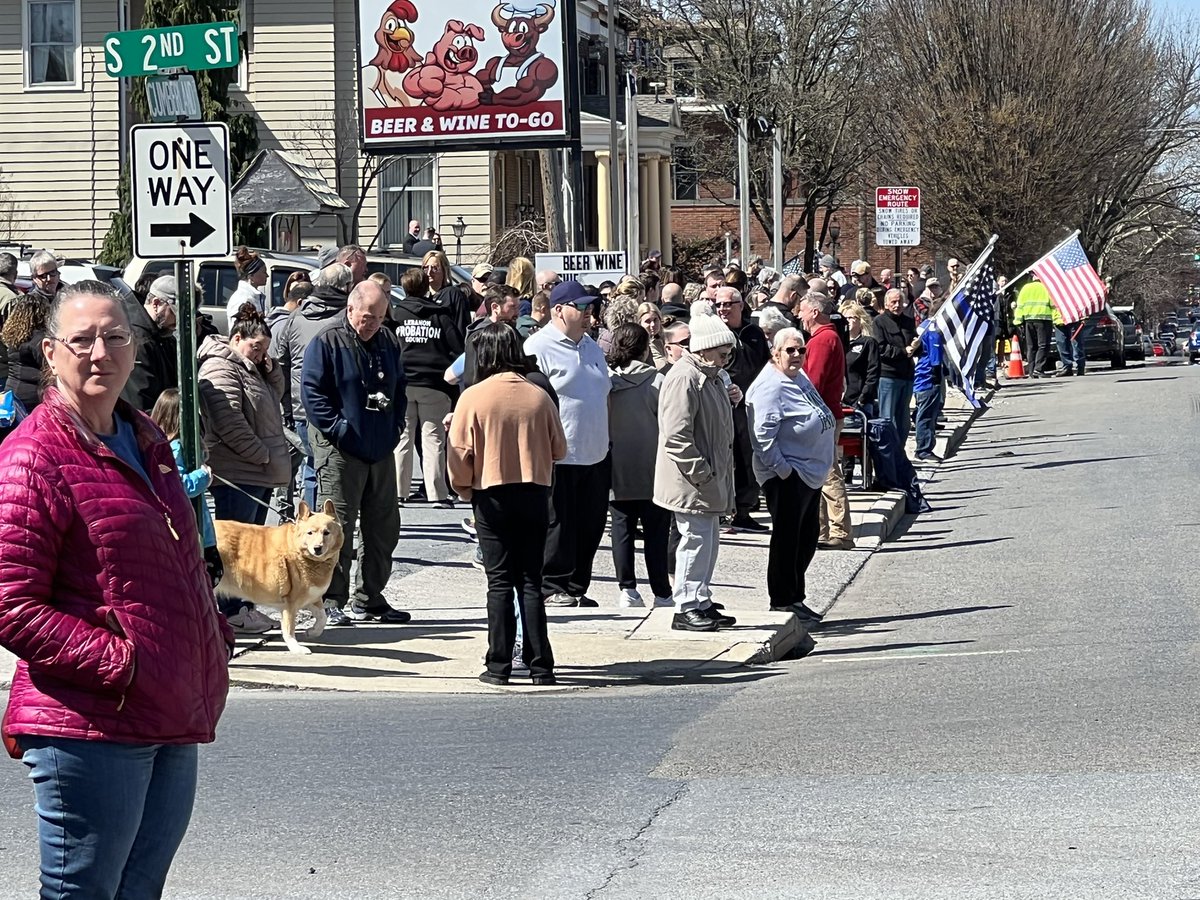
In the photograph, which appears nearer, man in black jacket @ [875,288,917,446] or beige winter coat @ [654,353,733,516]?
beige winter coat @ [654,353,733,516]

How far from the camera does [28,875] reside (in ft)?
21.1

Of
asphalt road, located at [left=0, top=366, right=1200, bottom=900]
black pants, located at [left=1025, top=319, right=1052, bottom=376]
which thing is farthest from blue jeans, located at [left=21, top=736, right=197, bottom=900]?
black pants, located at [left=1025, top=319, right=1052, bottom=376]

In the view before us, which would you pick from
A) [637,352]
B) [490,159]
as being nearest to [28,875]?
[637,352]

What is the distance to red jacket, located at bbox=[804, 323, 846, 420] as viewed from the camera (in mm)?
15508

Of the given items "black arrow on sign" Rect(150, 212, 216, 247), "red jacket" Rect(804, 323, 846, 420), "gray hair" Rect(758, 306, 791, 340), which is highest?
"black arrow on sign" Rect(150, 212, 216, 247)

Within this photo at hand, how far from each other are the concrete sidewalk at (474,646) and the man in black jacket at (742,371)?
2.23 meters

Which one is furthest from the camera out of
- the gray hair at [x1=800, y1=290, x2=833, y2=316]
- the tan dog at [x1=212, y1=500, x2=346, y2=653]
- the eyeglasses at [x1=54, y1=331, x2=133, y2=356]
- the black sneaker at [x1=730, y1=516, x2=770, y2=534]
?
the black sneaker at [x1=730, y1=516, x2=770, y2=534]

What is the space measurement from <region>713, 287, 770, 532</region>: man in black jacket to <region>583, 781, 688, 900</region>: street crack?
8217mm

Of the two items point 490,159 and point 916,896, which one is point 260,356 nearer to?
point 916,896

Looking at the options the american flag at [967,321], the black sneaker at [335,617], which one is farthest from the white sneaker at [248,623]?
the american flag at [967,321]

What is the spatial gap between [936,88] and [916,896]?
42985mm

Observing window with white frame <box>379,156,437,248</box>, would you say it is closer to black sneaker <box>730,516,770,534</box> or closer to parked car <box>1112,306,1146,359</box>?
parked car <box>1112,306,1146,359</box>

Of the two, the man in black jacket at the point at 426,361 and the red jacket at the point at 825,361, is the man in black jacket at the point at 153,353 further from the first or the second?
the red jacket at the point at 825,361

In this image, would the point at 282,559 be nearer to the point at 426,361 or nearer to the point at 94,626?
the point at 426,361
